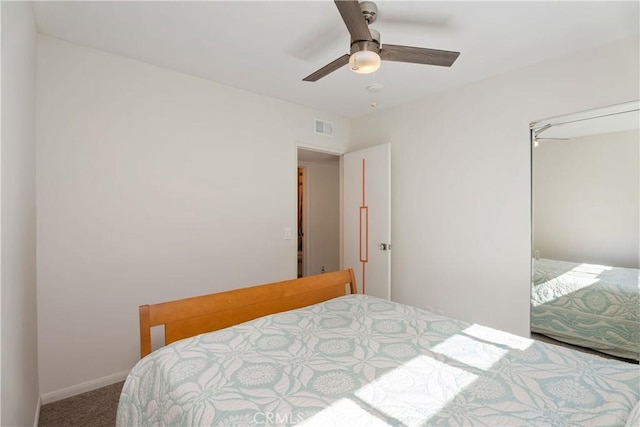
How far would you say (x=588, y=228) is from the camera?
237 cm

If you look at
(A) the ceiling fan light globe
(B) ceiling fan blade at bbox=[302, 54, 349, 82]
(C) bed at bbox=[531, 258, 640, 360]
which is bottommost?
(C) bed at bbox=[531, 258, 640, 360]

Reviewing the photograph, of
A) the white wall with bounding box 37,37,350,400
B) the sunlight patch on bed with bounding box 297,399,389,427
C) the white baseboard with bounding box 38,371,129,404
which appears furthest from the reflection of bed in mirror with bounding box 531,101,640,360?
the white baseboard with bounding box 38,371,129,404

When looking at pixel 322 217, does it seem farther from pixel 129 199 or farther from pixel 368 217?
pixel 129 199

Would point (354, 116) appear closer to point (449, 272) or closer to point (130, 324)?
point (449, 272)

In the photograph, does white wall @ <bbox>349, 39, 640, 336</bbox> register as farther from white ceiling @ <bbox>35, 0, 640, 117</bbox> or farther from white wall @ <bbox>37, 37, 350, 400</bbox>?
white wall @ <bbox>37, 37, 350, 400</bbox>

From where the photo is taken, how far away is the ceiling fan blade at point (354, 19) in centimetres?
128

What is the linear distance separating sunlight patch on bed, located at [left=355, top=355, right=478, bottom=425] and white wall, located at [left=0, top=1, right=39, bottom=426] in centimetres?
137

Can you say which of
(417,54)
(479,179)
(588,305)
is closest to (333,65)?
(417,54)

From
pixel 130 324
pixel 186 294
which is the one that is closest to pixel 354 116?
pixel 186 294

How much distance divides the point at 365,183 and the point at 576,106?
6.32 ft

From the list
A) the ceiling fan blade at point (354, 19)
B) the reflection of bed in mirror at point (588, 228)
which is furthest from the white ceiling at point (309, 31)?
the reflection of bed in mirror at point (588, 228)

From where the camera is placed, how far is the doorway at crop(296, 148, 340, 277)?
517 cm

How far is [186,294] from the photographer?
2.69 metres

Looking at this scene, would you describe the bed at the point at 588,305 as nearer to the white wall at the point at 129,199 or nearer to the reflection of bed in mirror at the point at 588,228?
the reflection of bed in mirror at the point at 588,228
